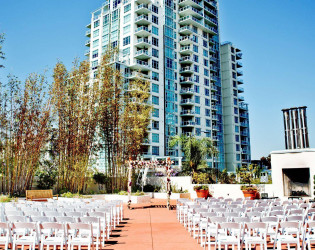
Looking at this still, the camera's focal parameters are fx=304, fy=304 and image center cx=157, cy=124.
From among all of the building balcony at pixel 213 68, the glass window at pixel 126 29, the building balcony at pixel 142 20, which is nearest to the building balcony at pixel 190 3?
the building balcony at pixel 142 20

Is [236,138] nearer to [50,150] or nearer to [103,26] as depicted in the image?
[103,26]

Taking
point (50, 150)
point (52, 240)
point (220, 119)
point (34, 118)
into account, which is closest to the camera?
point (52, 240)

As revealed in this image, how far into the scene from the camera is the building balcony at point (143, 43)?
4150cm

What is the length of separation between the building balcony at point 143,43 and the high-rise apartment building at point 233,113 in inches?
779

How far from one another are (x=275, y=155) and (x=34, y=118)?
46.3 feet

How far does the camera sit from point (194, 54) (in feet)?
161

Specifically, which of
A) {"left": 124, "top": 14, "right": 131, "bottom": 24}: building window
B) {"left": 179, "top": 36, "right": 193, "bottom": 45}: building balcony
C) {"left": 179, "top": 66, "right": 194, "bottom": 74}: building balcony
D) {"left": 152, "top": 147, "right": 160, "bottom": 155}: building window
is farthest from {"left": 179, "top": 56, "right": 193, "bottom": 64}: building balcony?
{"left": 152, "top": 147, "right": 160, "bottom": 155}: building window

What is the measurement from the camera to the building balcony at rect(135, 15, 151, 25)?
41781 mm

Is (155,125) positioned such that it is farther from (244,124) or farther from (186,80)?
(244,124)

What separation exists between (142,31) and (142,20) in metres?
1.56

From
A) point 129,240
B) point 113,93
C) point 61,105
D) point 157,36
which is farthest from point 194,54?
point 129,240

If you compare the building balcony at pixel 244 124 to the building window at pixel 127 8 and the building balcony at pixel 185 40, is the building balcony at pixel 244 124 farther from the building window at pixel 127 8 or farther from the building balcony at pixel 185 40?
the building window at pixel 127 8

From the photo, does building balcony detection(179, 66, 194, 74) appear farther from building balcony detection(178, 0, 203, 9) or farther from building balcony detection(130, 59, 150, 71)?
building balcony detection(178, 0, 203, 9)

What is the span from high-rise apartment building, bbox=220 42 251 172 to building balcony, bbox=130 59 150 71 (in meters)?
19.7
